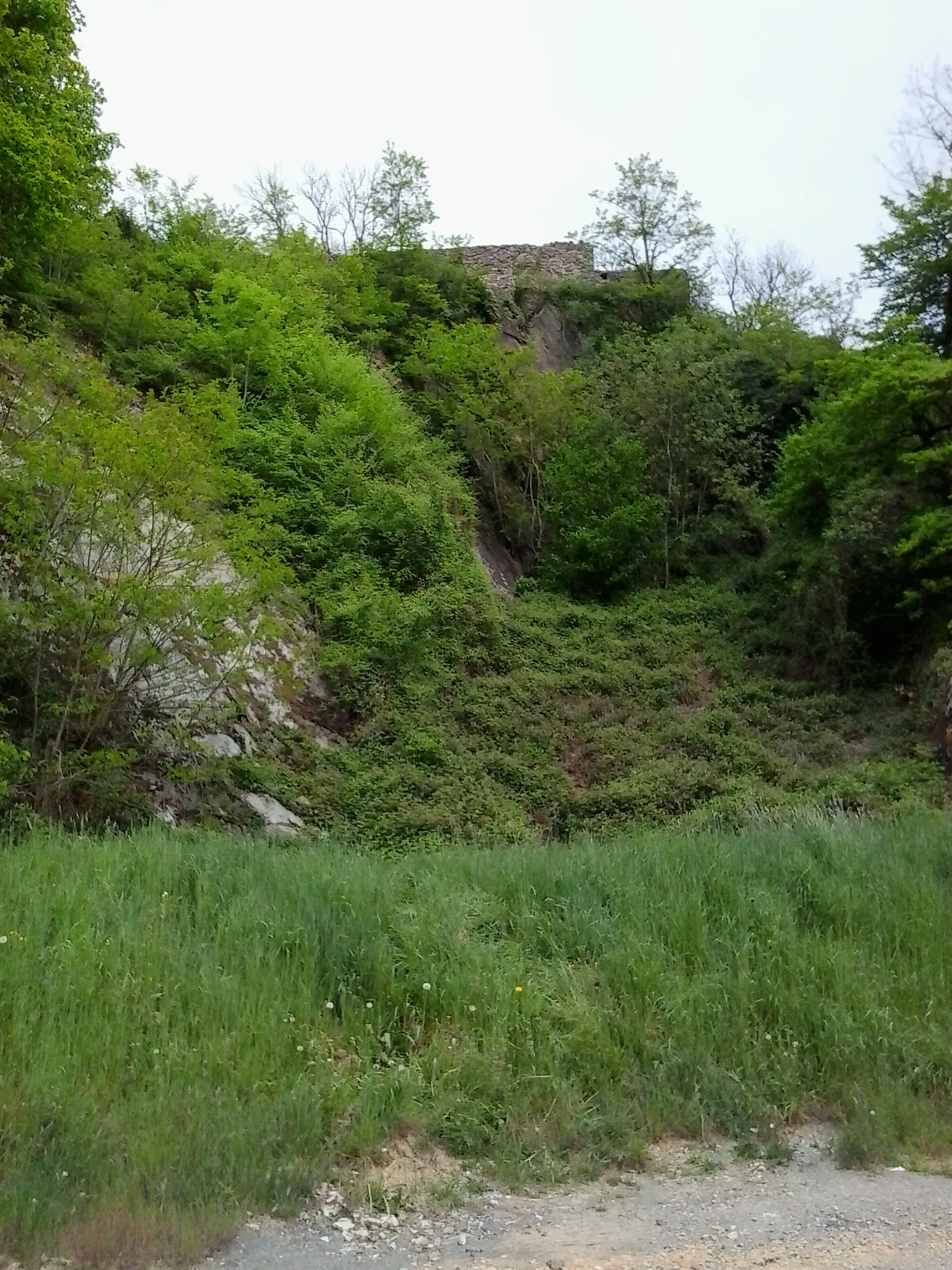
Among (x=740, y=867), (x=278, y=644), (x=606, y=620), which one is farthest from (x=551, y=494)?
(x=740, y=867)

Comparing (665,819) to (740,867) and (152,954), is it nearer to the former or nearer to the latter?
(740,867)

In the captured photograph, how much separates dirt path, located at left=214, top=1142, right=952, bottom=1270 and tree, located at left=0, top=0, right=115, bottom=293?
39.9ft

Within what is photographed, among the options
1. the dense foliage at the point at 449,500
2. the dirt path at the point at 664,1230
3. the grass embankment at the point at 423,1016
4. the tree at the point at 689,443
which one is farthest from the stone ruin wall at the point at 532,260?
the dirt path at the point at 664,1230

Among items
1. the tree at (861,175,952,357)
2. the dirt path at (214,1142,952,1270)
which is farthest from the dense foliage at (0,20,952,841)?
the dirt path at (214,1142,952,1270)

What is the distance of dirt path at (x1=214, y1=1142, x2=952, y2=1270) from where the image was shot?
358 cm

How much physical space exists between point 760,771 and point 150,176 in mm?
17829

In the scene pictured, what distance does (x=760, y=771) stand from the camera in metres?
13.2

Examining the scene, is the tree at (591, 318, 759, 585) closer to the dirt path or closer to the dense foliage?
the dense foliage

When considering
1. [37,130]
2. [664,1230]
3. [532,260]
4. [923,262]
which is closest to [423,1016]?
[664,1230]

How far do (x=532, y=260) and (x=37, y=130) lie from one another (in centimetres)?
1880

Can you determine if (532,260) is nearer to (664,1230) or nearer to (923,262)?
(923,262)

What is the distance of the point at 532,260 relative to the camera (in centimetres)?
2886

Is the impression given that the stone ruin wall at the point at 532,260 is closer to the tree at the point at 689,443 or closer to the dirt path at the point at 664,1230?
the tree at the point at 689,443

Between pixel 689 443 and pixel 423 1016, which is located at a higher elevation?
pixel 689 443
